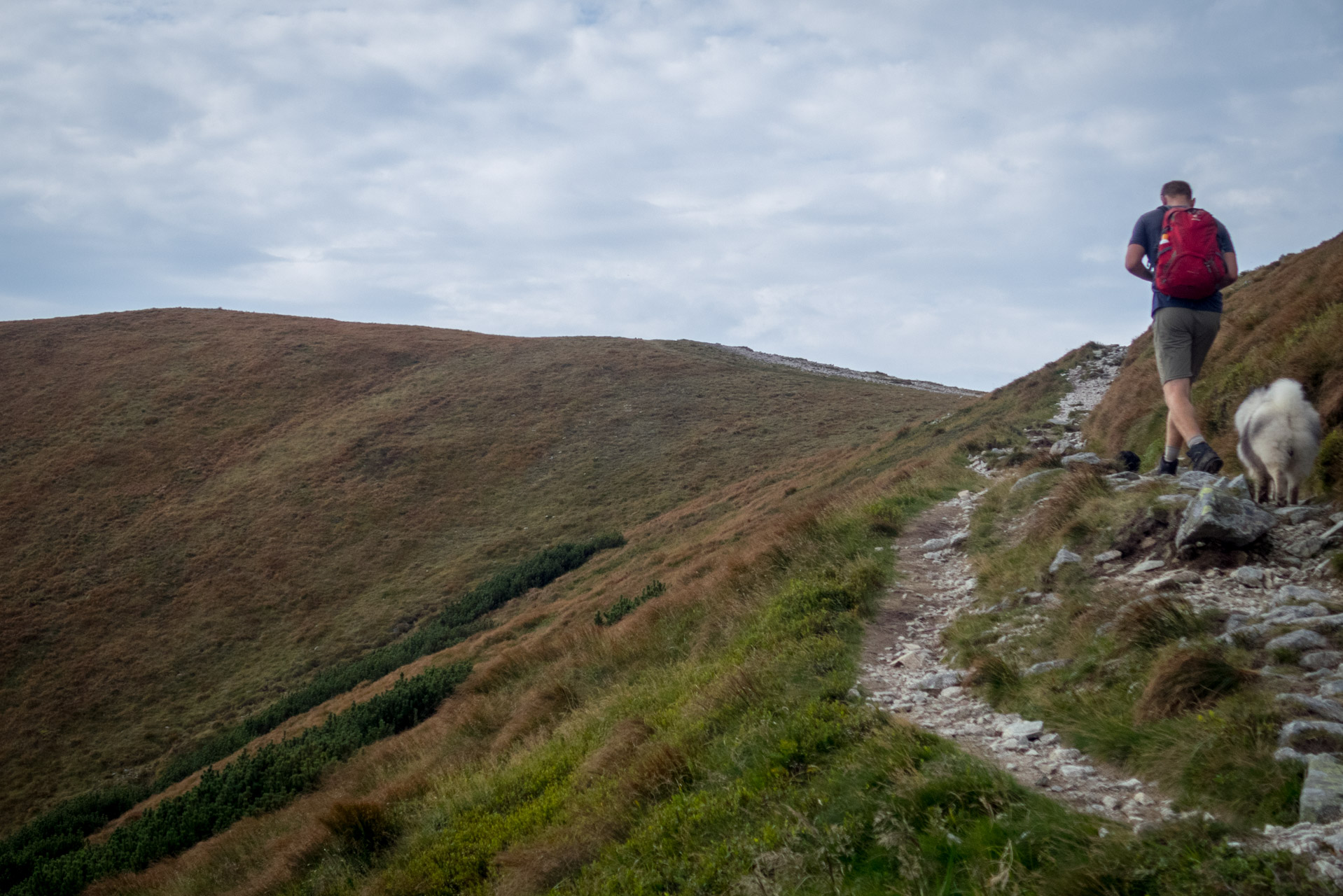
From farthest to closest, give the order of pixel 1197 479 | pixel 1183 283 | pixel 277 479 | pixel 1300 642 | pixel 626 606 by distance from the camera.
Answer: pixel 277 479, pixel 626 606, pixel 1183 283, pixel 1197 479, pixel 1300 642

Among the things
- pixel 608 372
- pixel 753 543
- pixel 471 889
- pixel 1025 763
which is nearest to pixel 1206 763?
pixel 1025 763

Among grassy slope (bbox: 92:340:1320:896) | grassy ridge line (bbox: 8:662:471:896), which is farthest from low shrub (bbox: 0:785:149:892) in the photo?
grassy slope (bbox: 92:340:1320:896)

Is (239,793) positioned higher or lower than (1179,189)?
lower

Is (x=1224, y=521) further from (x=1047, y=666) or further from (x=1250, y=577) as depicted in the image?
(x=1047, y=666)

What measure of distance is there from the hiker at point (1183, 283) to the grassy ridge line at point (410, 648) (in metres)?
23.6

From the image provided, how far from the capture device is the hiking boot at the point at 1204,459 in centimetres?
681

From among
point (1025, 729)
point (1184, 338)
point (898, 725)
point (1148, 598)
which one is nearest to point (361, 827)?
point (898, 725)

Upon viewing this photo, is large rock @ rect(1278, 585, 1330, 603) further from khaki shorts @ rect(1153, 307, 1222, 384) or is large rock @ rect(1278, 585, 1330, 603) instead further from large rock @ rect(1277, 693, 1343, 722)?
khaki shorts @ rect(1153, 307, 1222, 384)

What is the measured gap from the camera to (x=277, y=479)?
4162 centimetres

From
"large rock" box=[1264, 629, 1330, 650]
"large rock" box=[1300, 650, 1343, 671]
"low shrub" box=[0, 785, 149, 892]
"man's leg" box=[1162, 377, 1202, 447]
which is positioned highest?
"man's leg" box=[1162, 377, 1202, 447]

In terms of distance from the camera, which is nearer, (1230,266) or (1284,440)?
(1284,440)

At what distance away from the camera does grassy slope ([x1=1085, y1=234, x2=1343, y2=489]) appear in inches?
275

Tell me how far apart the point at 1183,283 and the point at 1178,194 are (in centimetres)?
94

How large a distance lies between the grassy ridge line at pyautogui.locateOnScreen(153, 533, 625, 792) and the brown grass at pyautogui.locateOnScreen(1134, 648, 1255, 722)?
2446cm
